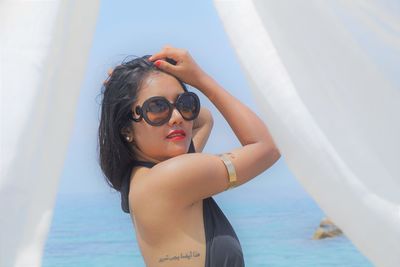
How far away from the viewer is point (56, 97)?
5.80 ft

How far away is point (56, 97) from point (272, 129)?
564 millimetres

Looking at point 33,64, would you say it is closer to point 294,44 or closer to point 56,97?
point 56,97

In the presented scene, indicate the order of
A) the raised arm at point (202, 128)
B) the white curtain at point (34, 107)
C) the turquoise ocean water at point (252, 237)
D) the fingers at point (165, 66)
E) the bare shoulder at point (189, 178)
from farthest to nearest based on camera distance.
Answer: the turquoise ocean water at point (252, 237) → the raised arm at point (202, 128) → the fingers at point (165, 66) → the bare shoulder at point (189, 178) → the white curtain at point (34, 107)

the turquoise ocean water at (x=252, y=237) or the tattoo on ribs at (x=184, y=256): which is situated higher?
the tattoo on ribs at (x=184, y=256)

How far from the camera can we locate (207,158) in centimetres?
199

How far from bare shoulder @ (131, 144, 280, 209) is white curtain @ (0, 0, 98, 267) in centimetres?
34

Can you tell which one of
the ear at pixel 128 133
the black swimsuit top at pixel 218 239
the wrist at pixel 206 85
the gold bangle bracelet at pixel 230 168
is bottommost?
the black swimsuit top at pixel 218 239

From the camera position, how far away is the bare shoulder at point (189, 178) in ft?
6.46

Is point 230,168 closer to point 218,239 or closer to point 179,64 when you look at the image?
point 218,239

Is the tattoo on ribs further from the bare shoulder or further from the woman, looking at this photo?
the bare shoulder

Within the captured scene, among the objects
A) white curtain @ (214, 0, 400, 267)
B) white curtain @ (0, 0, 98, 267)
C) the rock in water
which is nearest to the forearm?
white curtain @ (214, 0, 400, 267)

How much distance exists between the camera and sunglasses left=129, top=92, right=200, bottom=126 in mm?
2008

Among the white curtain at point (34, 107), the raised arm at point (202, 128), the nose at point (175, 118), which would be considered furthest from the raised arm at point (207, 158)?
the white curtain at point (34, 107)

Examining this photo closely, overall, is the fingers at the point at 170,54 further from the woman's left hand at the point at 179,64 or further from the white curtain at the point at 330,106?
the white curtain at the point at 330,106
